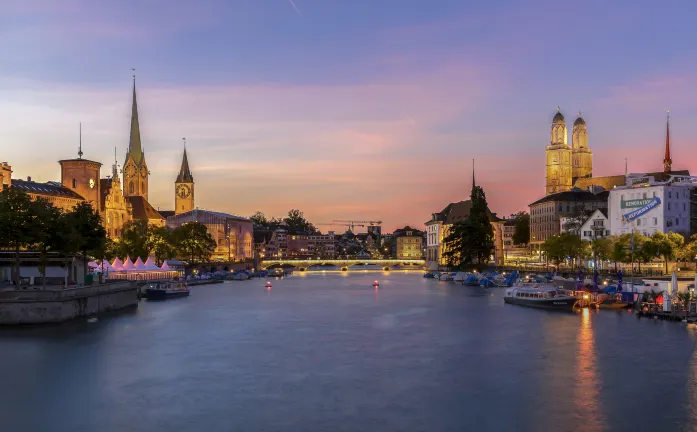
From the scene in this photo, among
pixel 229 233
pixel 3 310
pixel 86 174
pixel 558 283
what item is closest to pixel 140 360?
pixel 3 310

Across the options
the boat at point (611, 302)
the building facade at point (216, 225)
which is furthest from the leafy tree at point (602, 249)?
the building facade at point (216, 225)

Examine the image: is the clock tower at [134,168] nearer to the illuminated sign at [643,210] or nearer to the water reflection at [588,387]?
the illuminated sign at [643,210]

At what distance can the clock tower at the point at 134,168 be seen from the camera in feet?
633

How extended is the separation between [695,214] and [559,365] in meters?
76.9

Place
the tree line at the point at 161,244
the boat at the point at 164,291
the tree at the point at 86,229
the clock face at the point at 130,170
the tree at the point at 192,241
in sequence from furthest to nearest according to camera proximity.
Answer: the clock face at the point at 130,170
the tree at the point at 192,241
the tree line at the point at 161,244
the boat at the point at 164,291
the tree at the point at 86,229

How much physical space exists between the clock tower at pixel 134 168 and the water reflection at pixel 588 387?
527 feet

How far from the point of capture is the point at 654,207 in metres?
101

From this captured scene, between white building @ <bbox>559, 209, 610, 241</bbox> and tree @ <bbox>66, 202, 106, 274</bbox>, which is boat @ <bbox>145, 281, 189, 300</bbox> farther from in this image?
white building @ <bbox>559, 209, 610, 241</bbox>

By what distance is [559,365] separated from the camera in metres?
38.1

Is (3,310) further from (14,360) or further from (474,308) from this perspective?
(474,308)

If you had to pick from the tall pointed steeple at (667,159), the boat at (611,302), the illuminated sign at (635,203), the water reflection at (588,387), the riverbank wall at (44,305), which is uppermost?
the tall pointed steeple at (667,159)

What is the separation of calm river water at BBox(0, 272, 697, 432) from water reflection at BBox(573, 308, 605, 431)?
88 millimetres

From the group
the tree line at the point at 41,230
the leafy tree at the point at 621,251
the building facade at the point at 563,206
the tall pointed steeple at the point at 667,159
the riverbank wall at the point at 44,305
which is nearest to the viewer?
the riverbank wall at the point at 44,305

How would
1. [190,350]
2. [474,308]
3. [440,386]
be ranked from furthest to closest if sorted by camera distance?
[474,308] → [190,350] → [440,386]
